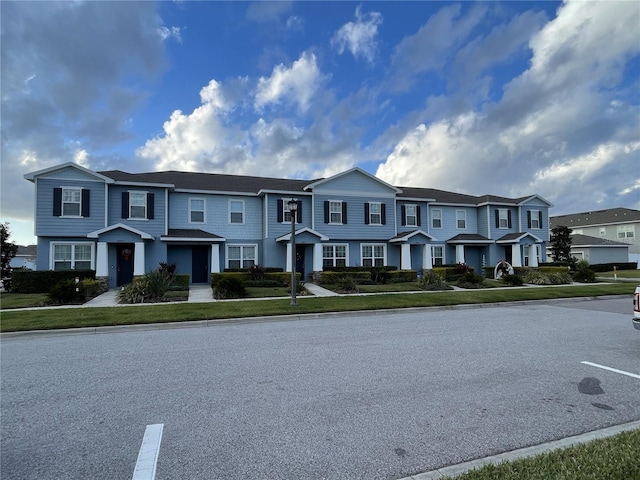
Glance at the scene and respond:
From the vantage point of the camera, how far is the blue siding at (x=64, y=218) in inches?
781

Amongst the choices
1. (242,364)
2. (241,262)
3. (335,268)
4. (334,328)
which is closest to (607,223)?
(335,268)

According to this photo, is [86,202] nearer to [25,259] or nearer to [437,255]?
[437,255]

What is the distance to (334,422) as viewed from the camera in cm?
407

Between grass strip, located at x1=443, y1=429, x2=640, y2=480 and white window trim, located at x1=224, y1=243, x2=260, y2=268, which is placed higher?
white window trim, located at x1=224, y1=243, x2=260, y2=268

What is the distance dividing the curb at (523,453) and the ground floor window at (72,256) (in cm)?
2225

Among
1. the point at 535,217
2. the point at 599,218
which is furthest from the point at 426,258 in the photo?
the point at 599,218

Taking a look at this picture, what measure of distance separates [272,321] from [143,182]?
1475 cm

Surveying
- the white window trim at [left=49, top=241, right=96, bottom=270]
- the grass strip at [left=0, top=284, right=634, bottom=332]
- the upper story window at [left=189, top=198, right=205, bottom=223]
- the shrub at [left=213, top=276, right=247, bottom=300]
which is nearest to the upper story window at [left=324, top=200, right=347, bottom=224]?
the upper story window at [left=189, top=198, right=205, bottom=223]

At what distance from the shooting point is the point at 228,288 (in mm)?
16469

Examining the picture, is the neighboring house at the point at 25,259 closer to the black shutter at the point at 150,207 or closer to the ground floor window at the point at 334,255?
the black shutter at the point at 150,207

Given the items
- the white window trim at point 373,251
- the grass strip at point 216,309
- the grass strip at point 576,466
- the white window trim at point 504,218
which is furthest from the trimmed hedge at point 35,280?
the white window trim at point 504,218

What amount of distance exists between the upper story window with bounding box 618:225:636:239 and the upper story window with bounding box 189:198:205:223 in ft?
183

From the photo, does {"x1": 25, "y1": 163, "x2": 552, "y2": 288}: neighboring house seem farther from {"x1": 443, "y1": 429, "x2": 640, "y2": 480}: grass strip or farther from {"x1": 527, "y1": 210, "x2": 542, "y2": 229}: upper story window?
{"x1": 443, "y1": 429, "x2": 640, "y2": 480}: grass strip

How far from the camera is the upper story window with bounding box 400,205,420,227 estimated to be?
27989mm
